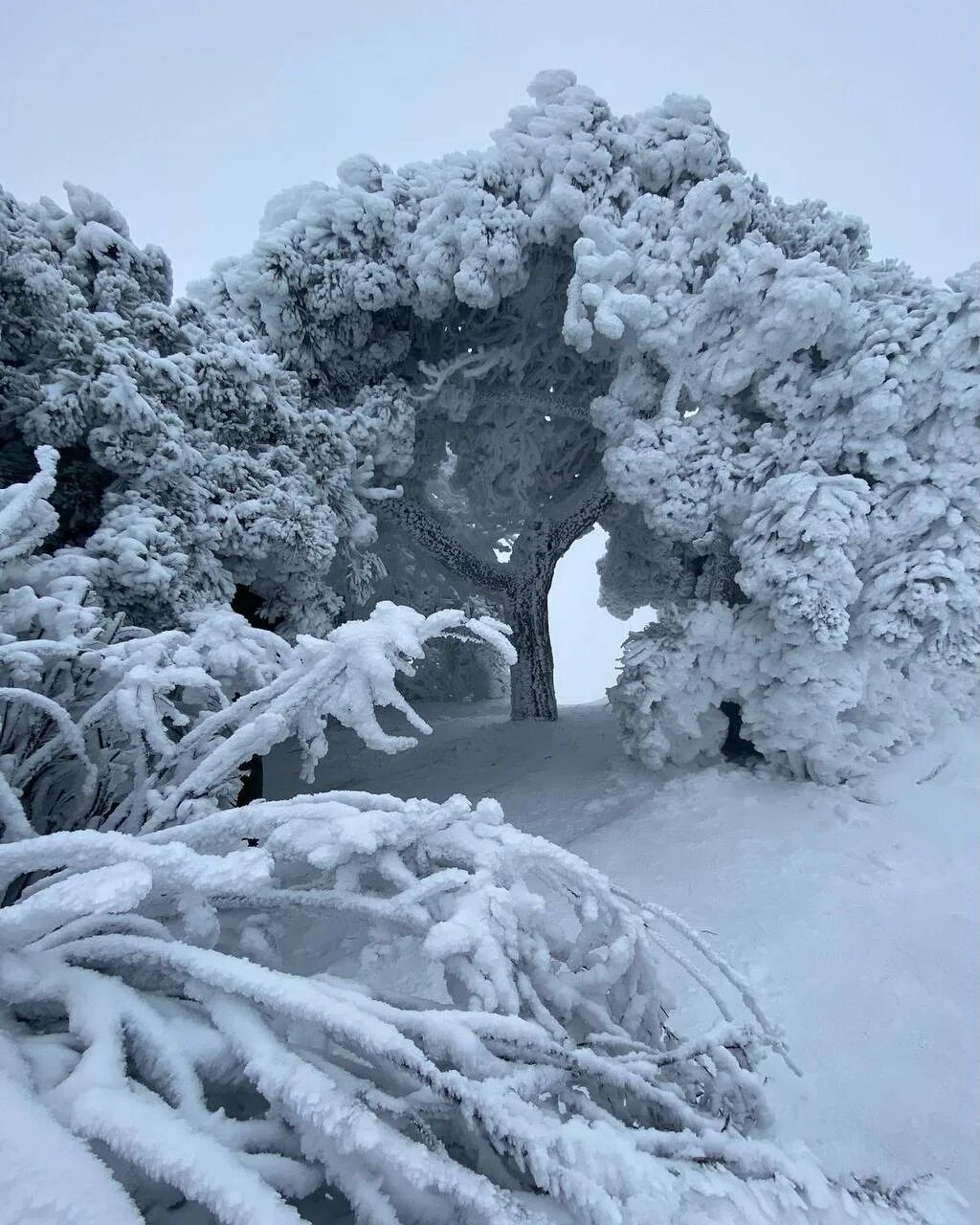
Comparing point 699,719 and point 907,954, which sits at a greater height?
point 699,719

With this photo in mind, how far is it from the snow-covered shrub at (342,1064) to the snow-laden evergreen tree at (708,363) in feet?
12.4

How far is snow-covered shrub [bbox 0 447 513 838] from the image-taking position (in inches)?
59.2

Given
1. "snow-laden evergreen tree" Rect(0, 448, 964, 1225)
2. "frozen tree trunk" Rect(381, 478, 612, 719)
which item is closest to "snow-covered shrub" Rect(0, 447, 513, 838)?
"snow-laden evergreen tree" Rect(0, 448, 964, 1225)

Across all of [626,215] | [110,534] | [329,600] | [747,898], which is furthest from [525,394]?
[747,898]

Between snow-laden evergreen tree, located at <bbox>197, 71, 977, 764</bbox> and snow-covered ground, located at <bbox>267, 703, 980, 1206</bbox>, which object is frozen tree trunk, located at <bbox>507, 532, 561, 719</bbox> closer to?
snow-covered ground, located at <bbox>267, 703, 980, 1206</bbox>

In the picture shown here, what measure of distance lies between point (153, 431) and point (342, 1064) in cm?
359

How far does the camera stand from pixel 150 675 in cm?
171

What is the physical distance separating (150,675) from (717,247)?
559cm

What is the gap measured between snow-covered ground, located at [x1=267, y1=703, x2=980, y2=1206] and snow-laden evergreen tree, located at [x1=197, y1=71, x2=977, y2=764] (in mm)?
446

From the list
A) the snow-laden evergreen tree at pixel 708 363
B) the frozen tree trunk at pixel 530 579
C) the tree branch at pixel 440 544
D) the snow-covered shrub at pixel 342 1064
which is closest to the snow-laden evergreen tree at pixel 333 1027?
the snow-covered shrub at pixel 342 1064

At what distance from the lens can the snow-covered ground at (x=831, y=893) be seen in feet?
7.41

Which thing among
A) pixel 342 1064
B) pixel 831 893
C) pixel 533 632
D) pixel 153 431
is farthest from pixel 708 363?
pixel 342 1064

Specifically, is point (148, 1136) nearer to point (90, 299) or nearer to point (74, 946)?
point (74, 946)

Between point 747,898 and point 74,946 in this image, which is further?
point 747,898
